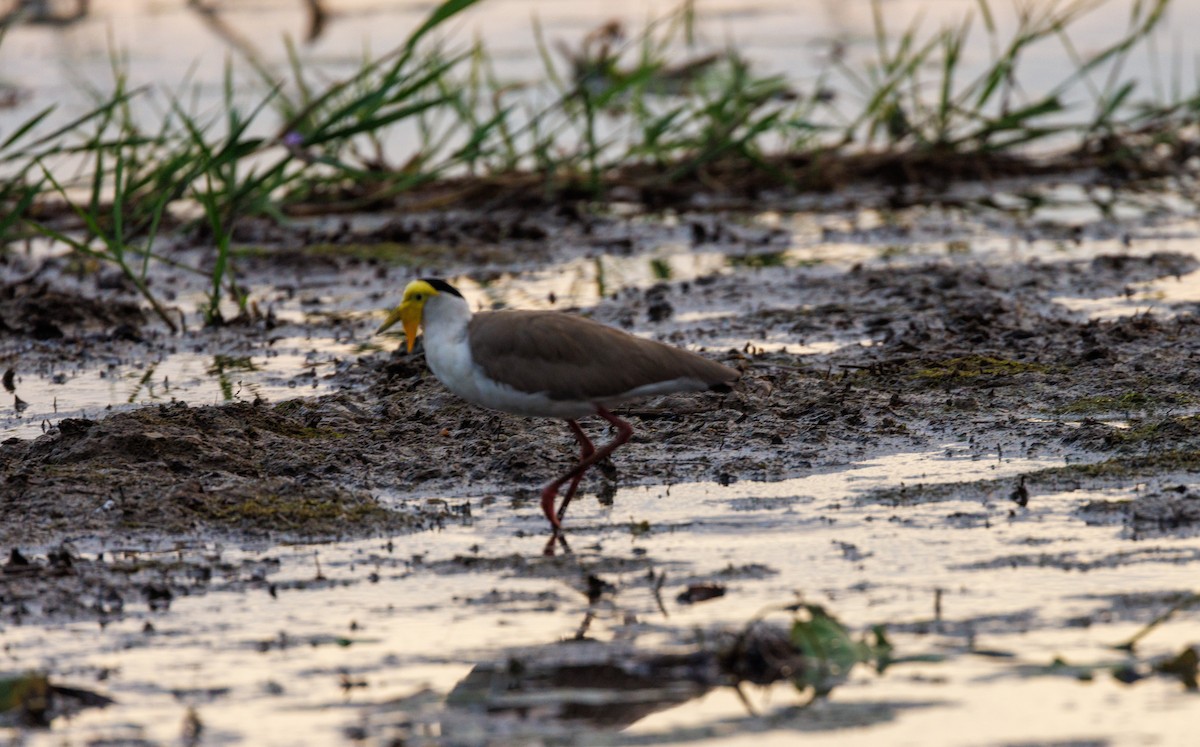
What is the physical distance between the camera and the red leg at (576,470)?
18.2 feet

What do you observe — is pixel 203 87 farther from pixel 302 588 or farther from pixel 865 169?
pixel 302 588

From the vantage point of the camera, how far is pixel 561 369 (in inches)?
226

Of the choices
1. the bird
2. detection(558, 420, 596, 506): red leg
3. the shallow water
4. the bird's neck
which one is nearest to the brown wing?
the bird

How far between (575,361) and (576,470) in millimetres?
356

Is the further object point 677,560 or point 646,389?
point 646,389

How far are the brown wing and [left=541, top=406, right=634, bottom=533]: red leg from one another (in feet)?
0.55

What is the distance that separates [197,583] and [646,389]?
1.61 metres

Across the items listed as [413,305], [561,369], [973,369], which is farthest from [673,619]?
[973,369]

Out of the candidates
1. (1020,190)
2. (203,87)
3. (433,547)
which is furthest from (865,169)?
(433,547)

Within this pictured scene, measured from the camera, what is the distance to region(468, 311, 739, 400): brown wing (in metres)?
5.73

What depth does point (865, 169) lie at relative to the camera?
12.4 m

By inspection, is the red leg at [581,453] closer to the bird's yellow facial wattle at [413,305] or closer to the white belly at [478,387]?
the white belly at [478,387]

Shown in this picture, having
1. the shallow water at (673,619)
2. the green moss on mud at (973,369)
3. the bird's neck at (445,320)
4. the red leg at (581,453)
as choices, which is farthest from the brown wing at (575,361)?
the green moss on mud at (973,369)

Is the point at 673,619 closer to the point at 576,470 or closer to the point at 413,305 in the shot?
the point at 576,470
